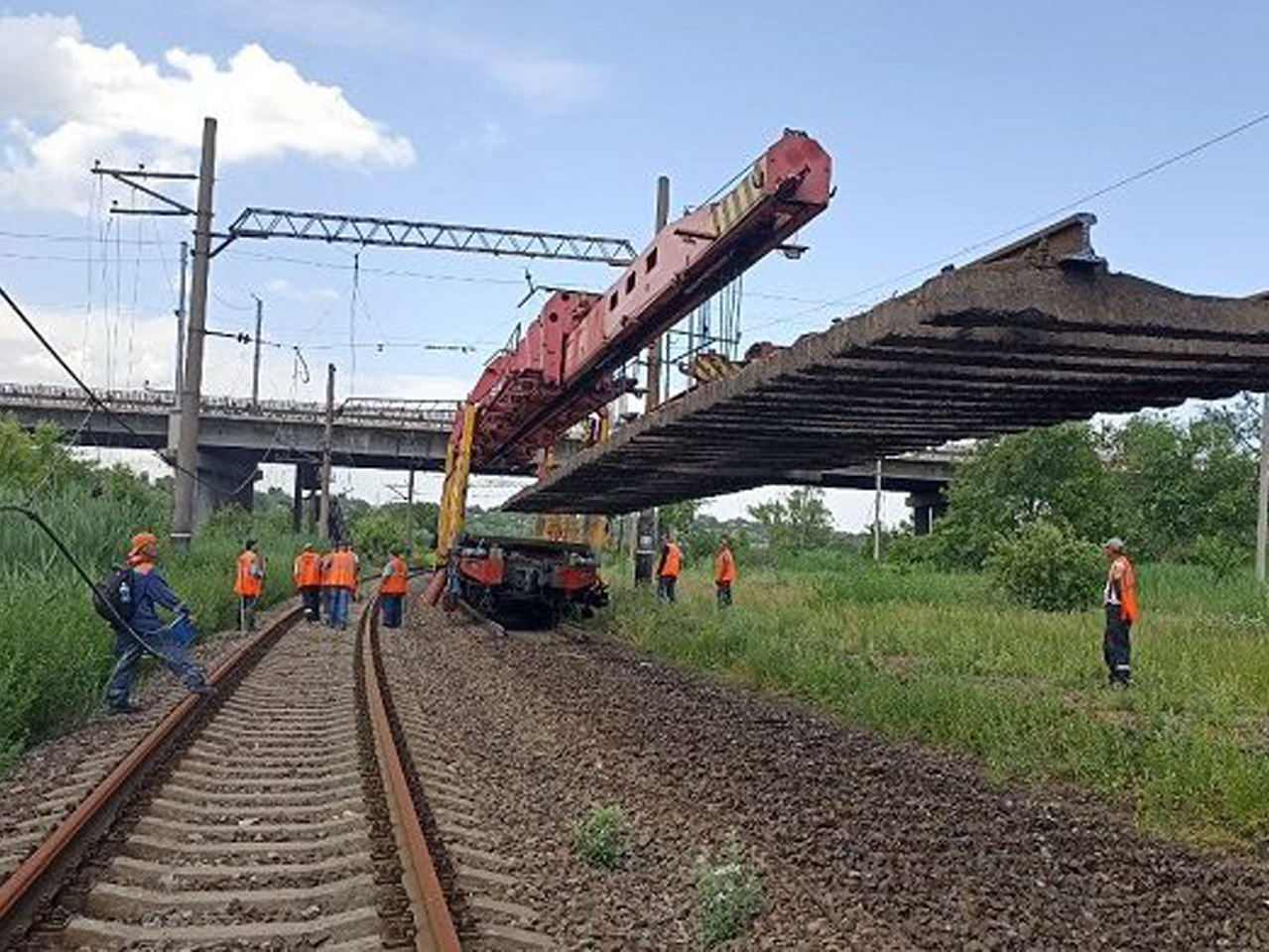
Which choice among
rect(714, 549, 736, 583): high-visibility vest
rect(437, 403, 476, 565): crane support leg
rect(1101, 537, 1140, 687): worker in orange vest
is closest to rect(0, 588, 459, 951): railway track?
rect(1101, 537, 1140, 687): worker in orange vest

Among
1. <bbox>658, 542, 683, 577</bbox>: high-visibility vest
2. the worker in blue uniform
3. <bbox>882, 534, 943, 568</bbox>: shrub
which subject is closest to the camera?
the worker in blue uniform

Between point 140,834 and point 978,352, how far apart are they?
4696 mm

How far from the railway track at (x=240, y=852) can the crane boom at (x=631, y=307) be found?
4579mm

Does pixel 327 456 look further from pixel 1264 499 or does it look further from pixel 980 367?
pixel 980 367

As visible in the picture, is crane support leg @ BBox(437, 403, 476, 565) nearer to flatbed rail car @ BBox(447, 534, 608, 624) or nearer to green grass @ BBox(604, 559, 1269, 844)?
flatbed rail car @ BBox(447, 534, 608, 624)

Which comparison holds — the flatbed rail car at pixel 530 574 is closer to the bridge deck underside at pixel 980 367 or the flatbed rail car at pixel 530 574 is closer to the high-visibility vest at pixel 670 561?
the high-visibility vest at pixel 670 561

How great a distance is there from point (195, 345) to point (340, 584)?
4.82m

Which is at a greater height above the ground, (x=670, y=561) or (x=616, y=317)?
(x=616, y=317)

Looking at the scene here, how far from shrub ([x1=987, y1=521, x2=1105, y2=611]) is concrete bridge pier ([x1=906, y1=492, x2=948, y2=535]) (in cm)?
4461

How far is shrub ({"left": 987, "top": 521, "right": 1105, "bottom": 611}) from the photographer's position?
943 inches

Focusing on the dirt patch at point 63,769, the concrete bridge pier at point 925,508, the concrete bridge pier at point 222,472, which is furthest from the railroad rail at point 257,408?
the dirt patch at point 63,769

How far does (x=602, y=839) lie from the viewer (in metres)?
6.21

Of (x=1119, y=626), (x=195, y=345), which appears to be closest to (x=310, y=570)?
(x=195, y=345)

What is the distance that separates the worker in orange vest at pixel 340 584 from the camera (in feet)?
67.5
